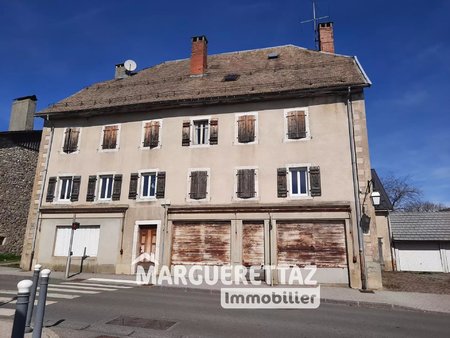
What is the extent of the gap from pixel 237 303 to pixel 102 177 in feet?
36.9

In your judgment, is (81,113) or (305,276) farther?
(81,113)

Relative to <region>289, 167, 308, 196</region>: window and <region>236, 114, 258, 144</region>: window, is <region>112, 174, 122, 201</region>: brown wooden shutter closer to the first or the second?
<region>236, 114, 258, 144</region>: window

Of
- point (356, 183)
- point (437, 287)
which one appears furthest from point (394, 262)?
point (356, 183)

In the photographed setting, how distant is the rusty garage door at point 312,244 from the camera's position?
565 inches

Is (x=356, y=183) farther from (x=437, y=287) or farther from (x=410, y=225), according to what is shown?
(x=410, y=225)

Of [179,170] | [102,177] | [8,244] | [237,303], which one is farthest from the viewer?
[8,244]

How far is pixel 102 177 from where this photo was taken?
702 inches

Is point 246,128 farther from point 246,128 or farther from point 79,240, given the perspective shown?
point 79,240

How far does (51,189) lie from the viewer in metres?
18.1

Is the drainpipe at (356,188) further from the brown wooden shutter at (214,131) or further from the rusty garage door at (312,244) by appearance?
the brown wooden shutter at (214,131)

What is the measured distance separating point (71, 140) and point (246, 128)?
9593mm

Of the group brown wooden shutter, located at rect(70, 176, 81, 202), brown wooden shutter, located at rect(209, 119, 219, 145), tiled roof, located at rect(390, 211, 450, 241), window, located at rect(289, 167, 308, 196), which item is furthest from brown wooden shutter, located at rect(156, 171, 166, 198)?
tiled roof, located at rect(390, 211, 450, 241)

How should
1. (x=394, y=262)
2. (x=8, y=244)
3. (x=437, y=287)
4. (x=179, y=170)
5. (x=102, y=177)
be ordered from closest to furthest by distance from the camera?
(x=437, y=287)
(x=179, y=170)
(x=102, y=177)
(x=8, y=244)
(x=394, y=262)

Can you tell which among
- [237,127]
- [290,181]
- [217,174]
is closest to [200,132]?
[237,127]
